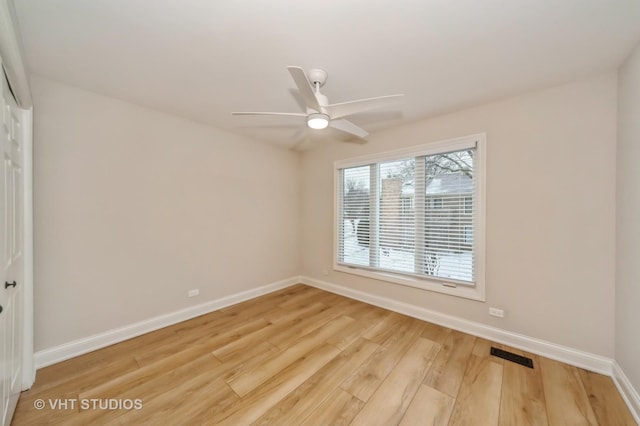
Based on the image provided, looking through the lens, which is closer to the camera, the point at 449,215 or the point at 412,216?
the point at 449,215

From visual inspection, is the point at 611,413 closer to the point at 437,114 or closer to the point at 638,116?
the point at 638,116

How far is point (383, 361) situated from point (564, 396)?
131cm

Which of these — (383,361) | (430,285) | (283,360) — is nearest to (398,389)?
(383,361)

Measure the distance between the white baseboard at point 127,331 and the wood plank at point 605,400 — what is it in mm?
3650

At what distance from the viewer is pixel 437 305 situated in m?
2.93

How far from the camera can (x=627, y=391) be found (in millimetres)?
1735

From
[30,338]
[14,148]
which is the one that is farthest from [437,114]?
[30,338]

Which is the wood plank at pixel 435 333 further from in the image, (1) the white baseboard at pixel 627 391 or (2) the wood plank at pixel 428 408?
(1) the white baseboard at pixel 627 391

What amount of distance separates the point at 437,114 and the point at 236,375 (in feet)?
11.2

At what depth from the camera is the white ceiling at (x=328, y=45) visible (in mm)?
1436

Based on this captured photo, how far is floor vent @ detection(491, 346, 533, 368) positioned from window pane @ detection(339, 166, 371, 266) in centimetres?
177

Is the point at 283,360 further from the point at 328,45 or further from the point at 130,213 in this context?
the point at 328,45

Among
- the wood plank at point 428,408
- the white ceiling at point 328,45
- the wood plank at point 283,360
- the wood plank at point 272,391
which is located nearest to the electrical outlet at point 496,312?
the wood plank at point 428,408

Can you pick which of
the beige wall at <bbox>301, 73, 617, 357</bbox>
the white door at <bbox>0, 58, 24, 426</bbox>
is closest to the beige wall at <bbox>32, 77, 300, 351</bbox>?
the white door at <bbox>0, 58, 24, 426</bbox>
